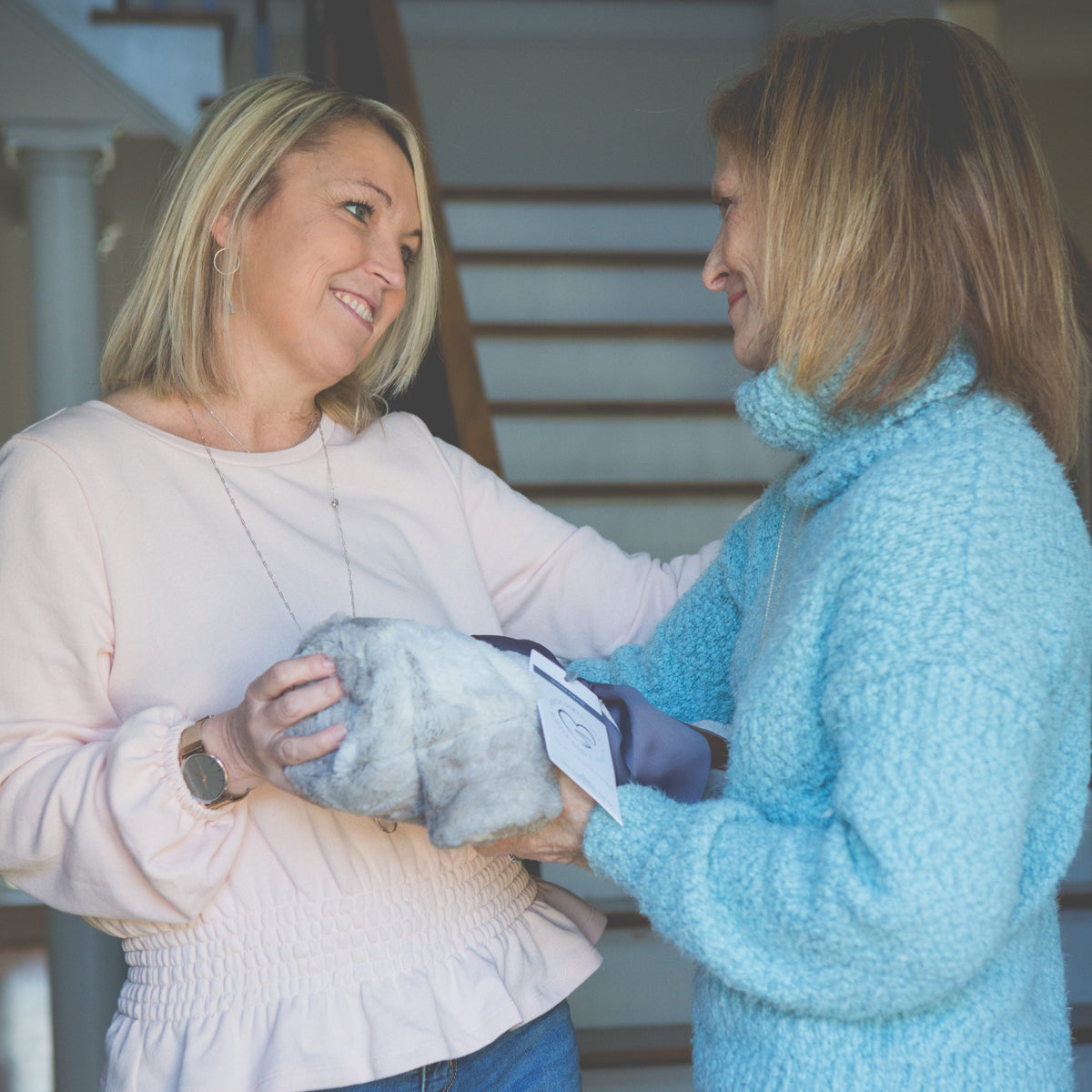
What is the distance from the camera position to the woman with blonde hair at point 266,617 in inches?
45.8

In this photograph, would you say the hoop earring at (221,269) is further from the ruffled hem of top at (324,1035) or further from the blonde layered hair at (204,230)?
the ruffled hem of top at (324,1035)

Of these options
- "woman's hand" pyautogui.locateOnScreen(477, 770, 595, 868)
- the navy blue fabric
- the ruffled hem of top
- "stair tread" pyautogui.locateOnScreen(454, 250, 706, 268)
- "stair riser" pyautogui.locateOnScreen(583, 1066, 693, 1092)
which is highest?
Answer: "stair tread" pyautogui.locateOnScreen(454, 250, 706, 268)

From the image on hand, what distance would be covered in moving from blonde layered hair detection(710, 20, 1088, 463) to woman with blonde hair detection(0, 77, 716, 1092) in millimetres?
566

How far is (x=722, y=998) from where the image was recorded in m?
1.11

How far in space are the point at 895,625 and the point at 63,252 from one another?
3843mm

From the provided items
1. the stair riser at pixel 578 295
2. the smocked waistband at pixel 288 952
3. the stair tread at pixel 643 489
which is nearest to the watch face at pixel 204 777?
the smocked waistband at pixel 288 952

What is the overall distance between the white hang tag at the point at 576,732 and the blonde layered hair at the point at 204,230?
65cm

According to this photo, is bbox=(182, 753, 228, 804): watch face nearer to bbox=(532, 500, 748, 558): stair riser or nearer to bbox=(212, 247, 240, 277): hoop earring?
bbox=(212, 247, 240, 277): hoop earring

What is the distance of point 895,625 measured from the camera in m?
0.92

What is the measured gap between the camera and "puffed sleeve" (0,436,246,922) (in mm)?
1144

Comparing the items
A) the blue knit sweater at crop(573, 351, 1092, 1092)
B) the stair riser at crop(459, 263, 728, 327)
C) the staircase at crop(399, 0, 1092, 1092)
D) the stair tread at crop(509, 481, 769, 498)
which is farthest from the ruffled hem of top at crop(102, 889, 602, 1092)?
the stair riser at crop(459, 263, 728, 327)

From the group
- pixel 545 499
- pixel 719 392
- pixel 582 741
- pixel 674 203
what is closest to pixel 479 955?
pixel 582 741

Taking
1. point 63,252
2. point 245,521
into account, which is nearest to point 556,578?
point 245,521

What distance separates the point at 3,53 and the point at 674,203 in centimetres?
236
